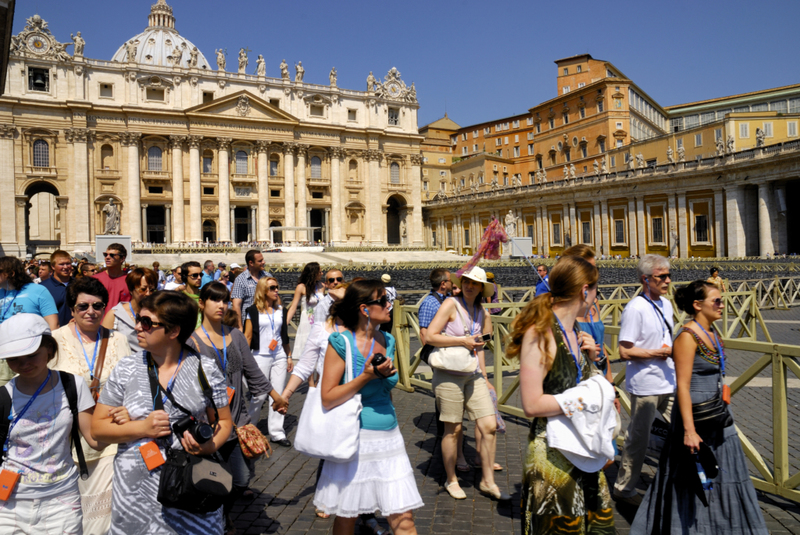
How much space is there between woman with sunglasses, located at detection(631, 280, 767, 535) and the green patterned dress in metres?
0.73

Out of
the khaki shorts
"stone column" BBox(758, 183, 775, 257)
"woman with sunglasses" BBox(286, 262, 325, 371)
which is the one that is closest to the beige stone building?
"stone column" BBox(758, 183, 775, 257)

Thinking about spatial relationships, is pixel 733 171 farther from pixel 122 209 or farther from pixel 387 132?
pixel 122 209

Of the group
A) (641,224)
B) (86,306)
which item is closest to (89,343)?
(86,306)

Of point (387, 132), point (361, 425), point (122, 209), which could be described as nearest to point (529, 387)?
point (361, 425)

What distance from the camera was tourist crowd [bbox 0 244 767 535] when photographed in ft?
8.40

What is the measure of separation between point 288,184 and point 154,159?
448 inches

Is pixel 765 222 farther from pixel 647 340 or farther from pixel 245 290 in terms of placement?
pixel 245 290

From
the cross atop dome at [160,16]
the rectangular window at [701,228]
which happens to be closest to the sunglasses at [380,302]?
the rectangular window at [701,228]

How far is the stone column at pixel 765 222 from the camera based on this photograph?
29922mm

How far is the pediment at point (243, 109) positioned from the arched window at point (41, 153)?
10881 millimetres

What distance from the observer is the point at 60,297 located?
634 cm

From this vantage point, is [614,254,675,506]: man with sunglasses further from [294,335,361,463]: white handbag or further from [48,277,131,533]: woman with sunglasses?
[48,277,131,533]: woman with sunglasses

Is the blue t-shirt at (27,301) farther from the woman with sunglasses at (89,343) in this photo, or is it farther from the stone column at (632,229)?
the stone column at (632,229)

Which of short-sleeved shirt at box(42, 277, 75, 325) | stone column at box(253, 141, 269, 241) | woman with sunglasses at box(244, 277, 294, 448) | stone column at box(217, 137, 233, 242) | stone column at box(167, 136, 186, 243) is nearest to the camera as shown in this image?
woman with sunglasses at box(244, 277, 294, 448)
